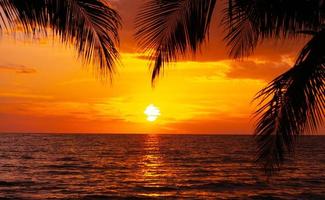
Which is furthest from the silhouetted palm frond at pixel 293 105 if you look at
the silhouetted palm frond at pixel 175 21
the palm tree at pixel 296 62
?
the silhouetted palm frond at pixel 175 21

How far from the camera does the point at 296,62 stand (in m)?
5.95

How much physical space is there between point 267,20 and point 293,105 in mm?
1176

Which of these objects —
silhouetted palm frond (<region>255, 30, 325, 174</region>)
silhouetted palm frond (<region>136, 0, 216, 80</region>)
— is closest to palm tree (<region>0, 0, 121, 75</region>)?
silhouetted palm frond (<region>136, 0, 216, 80</region>)

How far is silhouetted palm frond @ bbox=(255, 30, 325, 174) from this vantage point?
5.68 metres

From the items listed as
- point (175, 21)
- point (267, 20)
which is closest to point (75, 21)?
point (175, 21)

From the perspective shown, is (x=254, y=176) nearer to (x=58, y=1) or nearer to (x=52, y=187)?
(x=52, y=187)

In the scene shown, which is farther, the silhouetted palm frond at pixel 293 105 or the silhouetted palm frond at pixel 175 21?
the silhouetted palm frond at pixel 293 105

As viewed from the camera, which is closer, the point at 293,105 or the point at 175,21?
the point at 175,21

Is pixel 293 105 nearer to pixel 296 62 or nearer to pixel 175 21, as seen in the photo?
pixel 296 62

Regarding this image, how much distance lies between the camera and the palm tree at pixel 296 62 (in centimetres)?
505

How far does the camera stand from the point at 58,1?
486cm

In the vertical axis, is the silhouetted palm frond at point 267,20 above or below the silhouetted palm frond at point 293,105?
above

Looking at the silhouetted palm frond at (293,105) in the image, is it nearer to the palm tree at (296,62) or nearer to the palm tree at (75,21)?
the palm tree at (296,62)

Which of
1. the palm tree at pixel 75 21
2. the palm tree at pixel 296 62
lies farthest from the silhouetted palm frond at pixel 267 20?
the palm tree at pixel 75 21
